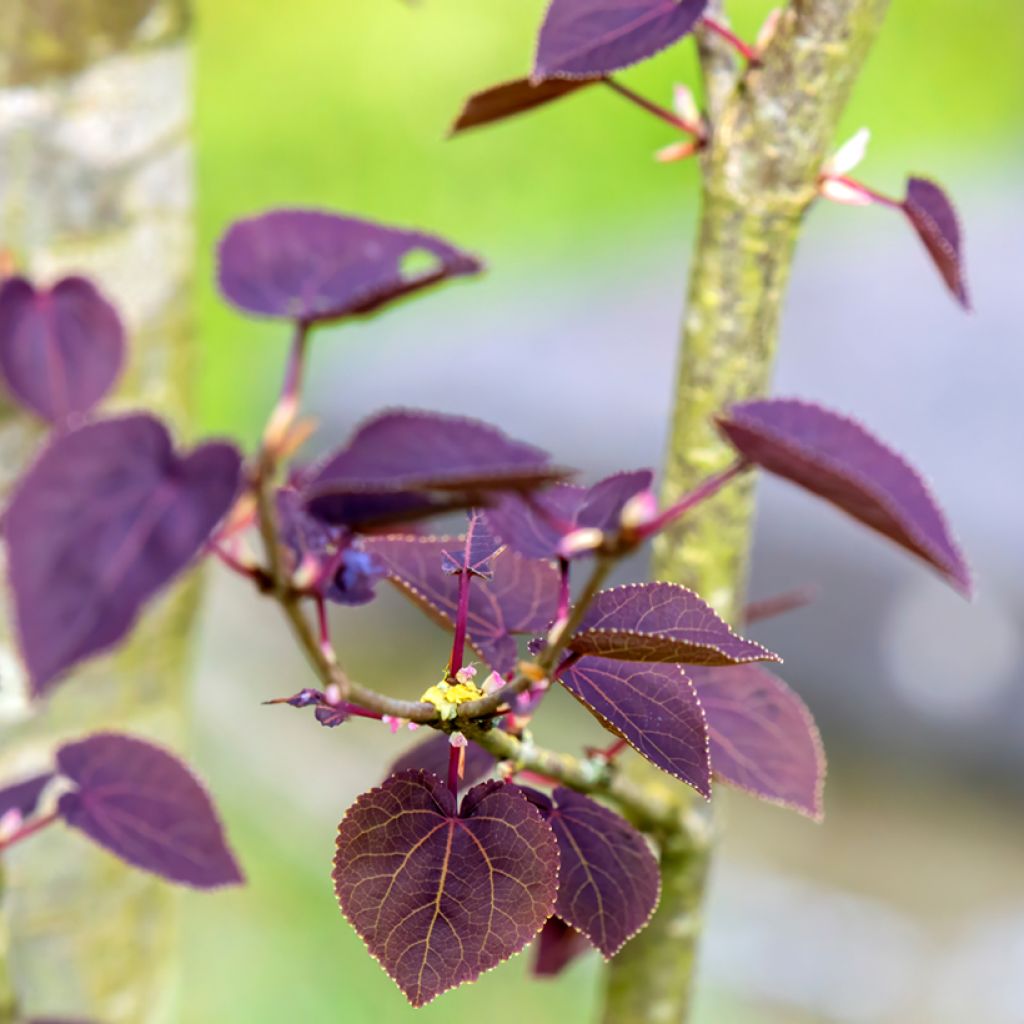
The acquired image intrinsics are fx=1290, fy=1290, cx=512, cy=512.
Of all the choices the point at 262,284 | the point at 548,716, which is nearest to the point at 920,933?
the point at 548,716

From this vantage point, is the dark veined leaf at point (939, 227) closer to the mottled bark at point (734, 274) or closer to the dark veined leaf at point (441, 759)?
the mottled bark at point (734, 274)

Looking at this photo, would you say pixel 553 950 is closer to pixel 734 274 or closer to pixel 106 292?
pixel 734 274

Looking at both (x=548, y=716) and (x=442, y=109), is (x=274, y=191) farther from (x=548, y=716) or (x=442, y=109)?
(x=548, y=716)

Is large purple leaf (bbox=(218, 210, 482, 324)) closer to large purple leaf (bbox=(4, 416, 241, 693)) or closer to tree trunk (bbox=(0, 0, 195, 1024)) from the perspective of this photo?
large purple leaf (bbox=(4, 416, 241, 693))

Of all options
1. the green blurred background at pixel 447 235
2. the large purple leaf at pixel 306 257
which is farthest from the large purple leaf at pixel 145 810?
the green blurred background at pixel 447 235

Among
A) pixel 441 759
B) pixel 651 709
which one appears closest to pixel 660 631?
pixel 651 709

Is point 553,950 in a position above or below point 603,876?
below

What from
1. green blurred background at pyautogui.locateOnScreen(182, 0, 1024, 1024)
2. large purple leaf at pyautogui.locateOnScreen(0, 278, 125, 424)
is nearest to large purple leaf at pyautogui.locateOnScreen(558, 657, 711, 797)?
large purple leaf at pyautogui.locateOnScreen(0, 278, 125, 424)

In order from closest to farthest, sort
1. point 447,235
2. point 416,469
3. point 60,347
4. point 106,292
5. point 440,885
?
1. point 416,469
2. point 440,885
3. point 60,347
4. point 106,292
5. point 447,235

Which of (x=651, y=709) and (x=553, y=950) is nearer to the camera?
(x=651, y=709)
